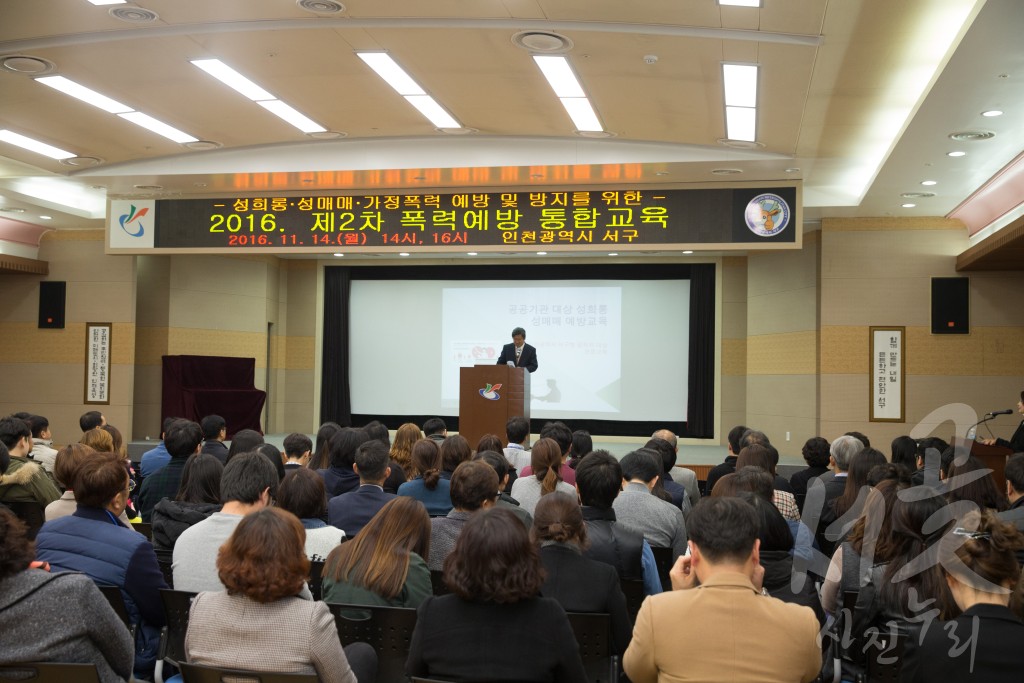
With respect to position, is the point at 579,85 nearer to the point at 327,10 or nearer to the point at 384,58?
the point at 384,58

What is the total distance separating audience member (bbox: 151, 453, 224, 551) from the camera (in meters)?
3.64

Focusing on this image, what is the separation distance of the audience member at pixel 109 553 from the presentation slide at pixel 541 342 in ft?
35.1

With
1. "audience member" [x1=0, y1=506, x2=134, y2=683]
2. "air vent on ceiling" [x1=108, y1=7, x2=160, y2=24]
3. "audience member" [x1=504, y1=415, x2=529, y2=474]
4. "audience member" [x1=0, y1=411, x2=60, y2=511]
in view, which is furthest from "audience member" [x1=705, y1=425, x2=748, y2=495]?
"air vent on ceiling" [x1=108, y1=7, x2=160, y2=24]

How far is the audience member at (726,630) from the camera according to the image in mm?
1928

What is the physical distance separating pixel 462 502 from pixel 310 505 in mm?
588

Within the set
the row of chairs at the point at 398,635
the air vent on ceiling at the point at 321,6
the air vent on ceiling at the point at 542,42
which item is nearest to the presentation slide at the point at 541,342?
the air vent on ceiling at the point at 542,42

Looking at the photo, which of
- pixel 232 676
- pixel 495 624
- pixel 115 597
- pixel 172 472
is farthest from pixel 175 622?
pixel 172 472

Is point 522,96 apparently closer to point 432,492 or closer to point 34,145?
point 432,492

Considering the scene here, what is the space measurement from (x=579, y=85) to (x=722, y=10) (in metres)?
1.80

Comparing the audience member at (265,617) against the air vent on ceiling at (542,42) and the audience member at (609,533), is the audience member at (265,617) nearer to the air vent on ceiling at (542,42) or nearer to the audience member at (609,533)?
the audience member at (609,533)

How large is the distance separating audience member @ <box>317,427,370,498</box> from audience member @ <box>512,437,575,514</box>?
3.14 ft

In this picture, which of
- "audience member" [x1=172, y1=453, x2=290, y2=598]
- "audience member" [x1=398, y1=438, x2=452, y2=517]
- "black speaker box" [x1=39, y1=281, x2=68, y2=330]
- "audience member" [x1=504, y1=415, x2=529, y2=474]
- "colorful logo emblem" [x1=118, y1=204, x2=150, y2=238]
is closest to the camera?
"audience member" [x1=172, y1=453, x2=290, y2=598]

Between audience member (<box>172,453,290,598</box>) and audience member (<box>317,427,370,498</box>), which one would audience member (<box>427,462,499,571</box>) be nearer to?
audience member (<box>172,453,290,598</box>)

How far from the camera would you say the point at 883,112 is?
732 cm
